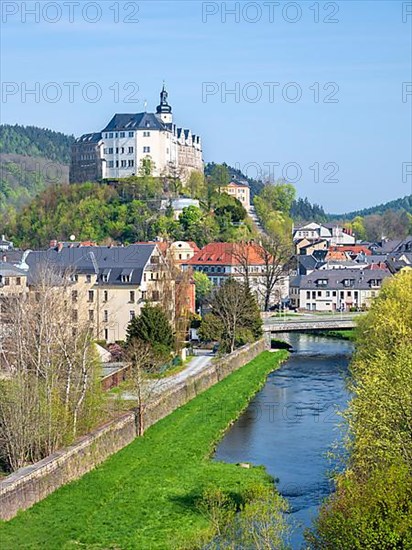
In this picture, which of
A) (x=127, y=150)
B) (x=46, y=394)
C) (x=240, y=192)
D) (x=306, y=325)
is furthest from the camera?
(x=240, y=192)

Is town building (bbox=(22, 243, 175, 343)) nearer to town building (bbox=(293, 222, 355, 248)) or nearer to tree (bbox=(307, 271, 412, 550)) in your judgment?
tree (bbox=(307, 271, 412, 550))

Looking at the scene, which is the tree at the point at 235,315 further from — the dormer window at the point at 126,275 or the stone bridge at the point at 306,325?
the dormer window at the point at 126,275

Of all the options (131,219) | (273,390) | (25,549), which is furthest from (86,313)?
(131,219)

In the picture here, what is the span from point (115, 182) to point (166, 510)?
8070 centimetres

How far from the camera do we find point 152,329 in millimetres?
45688

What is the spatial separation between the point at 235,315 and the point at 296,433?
1985 centimetres

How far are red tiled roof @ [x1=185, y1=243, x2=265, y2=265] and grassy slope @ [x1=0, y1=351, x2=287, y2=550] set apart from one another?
47.6 metres

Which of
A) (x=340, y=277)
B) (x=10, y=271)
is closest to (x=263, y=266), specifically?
(x=340, y=277)

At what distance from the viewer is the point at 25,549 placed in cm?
2102

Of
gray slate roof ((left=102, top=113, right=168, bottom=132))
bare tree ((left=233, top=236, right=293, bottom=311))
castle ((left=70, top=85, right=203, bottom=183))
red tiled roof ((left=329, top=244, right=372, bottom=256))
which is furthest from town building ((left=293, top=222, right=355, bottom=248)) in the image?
bare tree ((left=233, top=236, right=293, bottom=311))

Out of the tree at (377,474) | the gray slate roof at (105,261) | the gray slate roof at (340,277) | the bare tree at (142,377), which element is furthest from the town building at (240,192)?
the tree at (377,474)

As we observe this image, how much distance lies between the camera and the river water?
2706 centimetres

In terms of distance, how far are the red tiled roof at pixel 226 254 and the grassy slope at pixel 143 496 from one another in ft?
156

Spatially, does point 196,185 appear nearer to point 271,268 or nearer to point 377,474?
point 271,268
